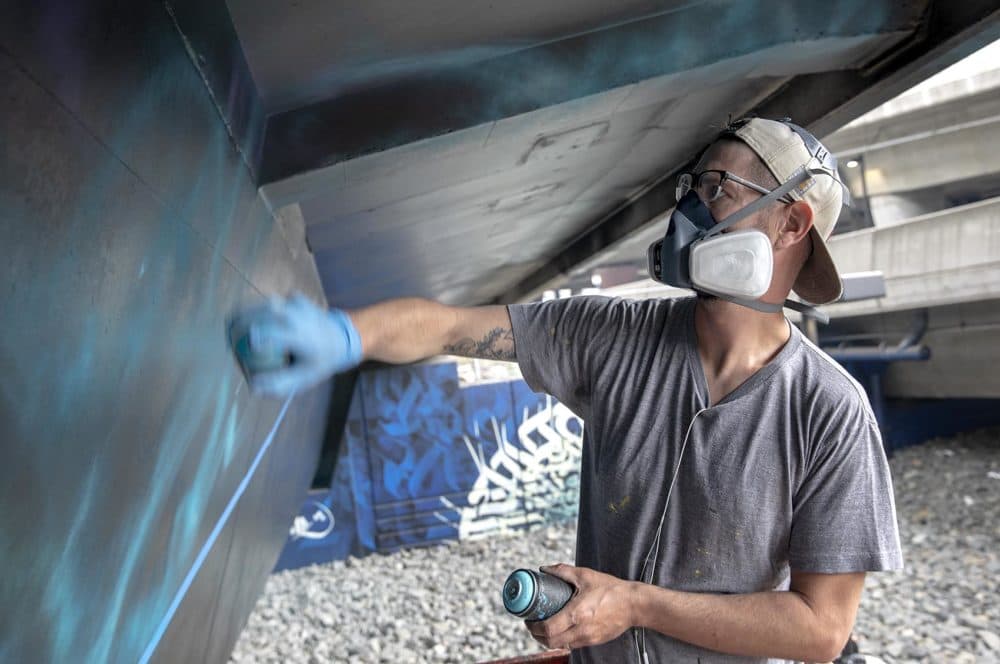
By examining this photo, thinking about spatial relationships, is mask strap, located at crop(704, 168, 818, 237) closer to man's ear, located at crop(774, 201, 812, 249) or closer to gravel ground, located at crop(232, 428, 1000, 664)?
man's ear, located at crop(774, 201, 812, 249)

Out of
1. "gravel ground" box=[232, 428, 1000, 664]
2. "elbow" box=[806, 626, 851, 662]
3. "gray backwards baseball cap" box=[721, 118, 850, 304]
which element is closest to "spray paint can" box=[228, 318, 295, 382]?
"gray backwards baseball cap" box=[721, 118, 850, 304]

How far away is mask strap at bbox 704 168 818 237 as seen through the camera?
183 centimetres

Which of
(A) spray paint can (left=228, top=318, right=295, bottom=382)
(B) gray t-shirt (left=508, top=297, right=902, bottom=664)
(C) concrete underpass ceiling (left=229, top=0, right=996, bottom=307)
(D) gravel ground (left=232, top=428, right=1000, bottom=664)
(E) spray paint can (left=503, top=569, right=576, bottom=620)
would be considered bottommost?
(D) gravel ground (left=232, top=428, right=1000, bottom=664)

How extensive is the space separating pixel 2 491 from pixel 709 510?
1.46m

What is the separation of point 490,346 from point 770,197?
80cm

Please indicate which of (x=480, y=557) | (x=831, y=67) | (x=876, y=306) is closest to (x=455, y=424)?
(x=480, y=557)

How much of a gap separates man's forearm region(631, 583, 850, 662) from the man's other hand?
40 mm

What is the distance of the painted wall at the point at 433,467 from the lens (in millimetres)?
11477

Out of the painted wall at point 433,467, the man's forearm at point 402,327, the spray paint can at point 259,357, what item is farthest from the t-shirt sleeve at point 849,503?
the painted wall at point 433,467

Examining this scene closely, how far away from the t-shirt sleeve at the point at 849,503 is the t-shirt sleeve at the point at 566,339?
59 centimetres

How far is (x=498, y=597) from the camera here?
30.6 feet

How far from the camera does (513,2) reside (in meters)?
2.04

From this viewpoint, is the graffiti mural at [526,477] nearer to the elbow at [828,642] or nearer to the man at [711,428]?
the man at [711,428]

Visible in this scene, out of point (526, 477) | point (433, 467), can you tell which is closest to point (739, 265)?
point (433, 467)
